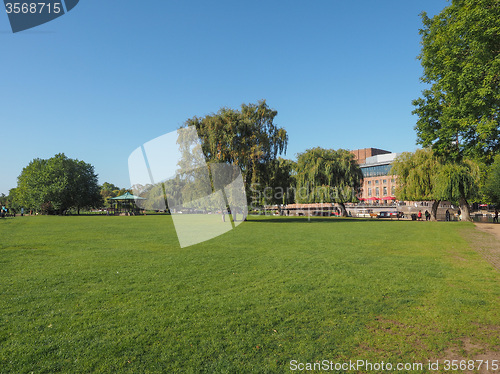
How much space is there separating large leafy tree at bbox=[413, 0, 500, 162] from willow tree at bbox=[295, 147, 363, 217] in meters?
25.9

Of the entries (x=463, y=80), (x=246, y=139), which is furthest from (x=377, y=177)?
(x=463, y=80)

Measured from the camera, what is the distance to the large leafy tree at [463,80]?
13.9 metres

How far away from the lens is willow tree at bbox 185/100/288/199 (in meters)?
34.2

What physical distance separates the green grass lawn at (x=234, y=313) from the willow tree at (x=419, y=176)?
3265 cm

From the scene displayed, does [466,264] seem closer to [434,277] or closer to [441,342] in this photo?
[434,277]

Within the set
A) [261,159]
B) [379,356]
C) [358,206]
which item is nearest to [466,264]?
[379,356]

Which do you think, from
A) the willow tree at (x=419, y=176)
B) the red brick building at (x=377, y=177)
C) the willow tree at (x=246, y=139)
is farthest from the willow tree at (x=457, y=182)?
the red brick building at (x=377, y=177)

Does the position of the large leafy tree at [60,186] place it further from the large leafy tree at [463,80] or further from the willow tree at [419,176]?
the large leafy tree at [463,80]

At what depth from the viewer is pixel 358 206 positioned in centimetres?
8731

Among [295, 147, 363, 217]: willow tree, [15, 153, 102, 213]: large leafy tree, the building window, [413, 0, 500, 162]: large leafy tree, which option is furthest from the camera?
the building window

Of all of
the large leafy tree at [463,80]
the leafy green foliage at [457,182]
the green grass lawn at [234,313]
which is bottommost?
the green grass lawn at [234,313]

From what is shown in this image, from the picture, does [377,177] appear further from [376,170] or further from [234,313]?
[234,313]

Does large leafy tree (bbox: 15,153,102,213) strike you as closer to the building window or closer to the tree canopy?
the tree canopy

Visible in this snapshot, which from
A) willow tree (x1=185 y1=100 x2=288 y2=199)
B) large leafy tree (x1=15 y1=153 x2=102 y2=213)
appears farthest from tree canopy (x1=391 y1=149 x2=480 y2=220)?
large leafy tree (x1=15 y1=153 x2=102 y2=213)
